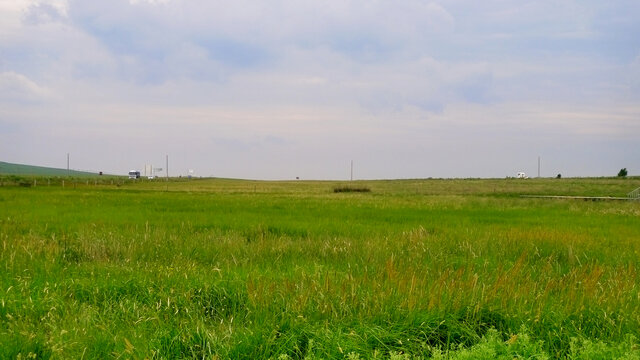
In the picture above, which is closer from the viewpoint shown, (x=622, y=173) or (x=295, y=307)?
(x=295, y=307)

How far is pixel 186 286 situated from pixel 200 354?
212cm

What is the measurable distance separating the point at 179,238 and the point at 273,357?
24.8ft

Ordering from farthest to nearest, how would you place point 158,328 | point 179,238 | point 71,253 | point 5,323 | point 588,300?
point 179,238, point 71,253, point 588,300, point 5,323, point 158,328

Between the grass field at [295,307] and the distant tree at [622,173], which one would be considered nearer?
the grass field at [295,307]

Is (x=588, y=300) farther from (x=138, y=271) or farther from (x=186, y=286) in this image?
(x=138, y=271)

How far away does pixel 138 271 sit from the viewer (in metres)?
7.97

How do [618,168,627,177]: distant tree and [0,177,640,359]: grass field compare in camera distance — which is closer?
[0,177,640,359]: grass field

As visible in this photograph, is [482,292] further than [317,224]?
No

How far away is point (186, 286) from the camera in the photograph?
274 inches

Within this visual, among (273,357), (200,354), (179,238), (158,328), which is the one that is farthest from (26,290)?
(179,238)

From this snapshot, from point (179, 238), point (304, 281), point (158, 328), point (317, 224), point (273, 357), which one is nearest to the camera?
point (273, 357)

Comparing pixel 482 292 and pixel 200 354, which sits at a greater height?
pixel 482 292

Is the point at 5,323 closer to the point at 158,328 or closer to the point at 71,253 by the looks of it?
the point at 158,328

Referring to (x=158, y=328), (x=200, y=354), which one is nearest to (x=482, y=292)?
(x=200, y=354)
